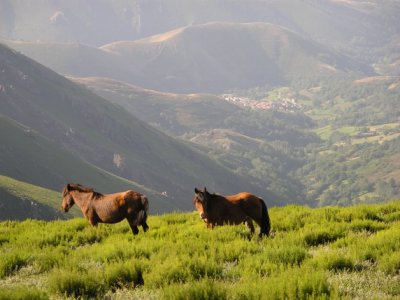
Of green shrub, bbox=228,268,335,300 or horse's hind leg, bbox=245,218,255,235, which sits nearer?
green shrub, bbox=228,268,335,300

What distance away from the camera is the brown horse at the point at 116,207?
→ 1273 centimetres

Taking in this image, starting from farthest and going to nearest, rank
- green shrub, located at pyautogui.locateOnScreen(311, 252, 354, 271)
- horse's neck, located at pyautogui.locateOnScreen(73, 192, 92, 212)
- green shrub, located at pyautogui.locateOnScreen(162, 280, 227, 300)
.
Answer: horse's neck, located at pyautogui.locateOnScreen(73, 192, 92, 212) < green shrub, located at pyautogui.locateOnScreen(311, 252, 354, 271) < green shrub, located at pyautogui.locateOnScreen(162, 280, 227, 300)

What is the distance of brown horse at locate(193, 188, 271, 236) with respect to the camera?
1196 cm

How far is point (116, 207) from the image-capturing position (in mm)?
12828

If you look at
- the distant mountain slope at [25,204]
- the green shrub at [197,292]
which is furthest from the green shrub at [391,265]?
the distant mountain slope at [25,204]

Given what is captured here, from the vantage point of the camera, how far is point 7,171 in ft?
552

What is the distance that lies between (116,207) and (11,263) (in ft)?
11.2

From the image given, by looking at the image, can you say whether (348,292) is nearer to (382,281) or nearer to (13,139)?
(382,281)

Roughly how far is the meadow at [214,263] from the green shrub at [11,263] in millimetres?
21

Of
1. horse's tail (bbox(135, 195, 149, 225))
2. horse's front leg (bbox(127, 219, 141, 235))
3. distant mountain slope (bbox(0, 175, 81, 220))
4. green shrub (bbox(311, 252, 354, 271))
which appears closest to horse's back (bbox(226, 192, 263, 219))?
horse's tail (bbox(135, 195, 149, 225))

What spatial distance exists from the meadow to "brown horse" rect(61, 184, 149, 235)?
0.46 meters

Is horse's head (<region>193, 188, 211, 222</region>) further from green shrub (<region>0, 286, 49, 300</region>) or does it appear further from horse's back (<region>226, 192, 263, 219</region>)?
green shrub (<region>0, 286, 49, 300</region>)

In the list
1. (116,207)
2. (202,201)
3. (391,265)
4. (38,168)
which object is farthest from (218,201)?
(38,168)

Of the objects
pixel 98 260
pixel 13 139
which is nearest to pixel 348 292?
pixel 98 260
